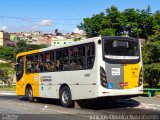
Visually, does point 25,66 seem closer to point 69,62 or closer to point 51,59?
point 51,59

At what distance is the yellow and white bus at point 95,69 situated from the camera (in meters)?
16.6

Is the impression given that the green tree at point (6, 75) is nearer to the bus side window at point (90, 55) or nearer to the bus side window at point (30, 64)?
the bus side window at point (30, 64)

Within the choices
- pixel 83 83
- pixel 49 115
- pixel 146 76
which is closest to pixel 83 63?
pixel 83 83

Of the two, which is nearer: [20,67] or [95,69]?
[95,69]

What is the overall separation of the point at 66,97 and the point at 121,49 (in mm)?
3466

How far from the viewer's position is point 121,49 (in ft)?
56.6

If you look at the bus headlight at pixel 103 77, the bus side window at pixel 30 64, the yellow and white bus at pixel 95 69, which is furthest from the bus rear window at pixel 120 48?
the bus side window at pixel 30 64

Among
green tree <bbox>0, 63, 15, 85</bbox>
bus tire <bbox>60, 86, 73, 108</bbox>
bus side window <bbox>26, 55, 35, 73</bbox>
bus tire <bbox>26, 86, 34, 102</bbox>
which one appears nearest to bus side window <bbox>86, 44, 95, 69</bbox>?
bus tire <bbox>60, 86, 73, 108</bbox>

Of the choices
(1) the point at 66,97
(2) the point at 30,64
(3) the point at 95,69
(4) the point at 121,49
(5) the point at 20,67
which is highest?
(4) the point at 121,49

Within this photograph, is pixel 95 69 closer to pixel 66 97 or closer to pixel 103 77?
pixel 103 77

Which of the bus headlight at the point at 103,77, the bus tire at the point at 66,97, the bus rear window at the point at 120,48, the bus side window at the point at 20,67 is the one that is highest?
the bus rear window at the point at 120,48

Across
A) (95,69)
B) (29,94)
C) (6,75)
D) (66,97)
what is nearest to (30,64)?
(29,94)

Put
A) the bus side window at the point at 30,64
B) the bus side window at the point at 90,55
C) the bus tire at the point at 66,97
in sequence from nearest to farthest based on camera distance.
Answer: the bus side window at the point at 90,55, the bus tire at the point at 66,97, the bus side window at the point at 30,64

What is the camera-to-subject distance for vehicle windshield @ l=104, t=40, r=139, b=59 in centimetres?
1689
